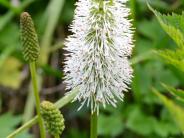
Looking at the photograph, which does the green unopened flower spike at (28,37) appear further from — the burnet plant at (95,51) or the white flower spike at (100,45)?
the white flower spike at (100,45)

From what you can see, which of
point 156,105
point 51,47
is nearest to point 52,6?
point 51,47

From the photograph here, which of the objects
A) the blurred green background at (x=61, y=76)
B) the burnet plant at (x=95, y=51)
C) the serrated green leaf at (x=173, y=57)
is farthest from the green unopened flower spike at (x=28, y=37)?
the blurred green background at (x=61, y=76)

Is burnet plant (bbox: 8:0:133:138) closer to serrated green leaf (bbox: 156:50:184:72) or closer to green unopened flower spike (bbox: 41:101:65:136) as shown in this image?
green unopened flower spike (bbox: 41:101:65:136)

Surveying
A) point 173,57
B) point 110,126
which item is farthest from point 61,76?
point 173,57

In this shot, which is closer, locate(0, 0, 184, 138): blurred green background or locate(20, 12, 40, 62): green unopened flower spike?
locate(20, 12, 40, 62): green unopened flower spike

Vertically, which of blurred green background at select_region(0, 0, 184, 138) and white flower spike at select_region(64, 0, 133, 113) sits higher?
white flower spike at select_region(64, 0, 133, 113)

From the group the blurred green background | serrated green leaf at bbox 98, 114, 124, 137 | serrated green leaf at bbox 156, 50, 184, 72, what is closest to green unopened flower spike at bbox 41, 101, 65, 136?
serrated green leaf at bbox 156, 50, 184, 72
